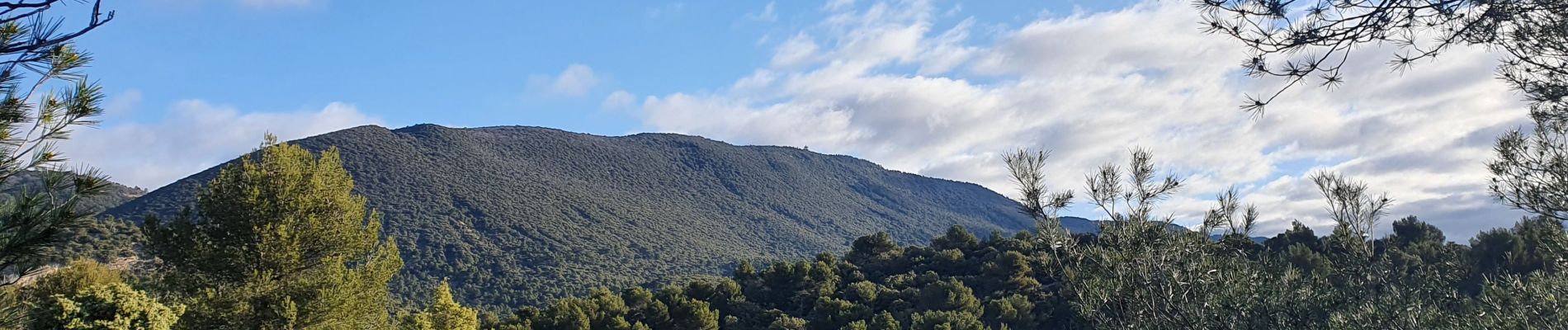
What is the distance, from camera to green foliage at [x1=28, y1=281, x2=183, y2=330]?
1143 cm

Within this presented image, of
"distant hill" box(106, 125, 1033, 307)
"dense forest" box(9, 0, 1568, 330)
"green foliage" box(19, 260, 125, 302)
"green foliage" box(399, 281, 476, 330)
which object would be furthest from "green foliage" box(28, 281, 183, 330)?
"distant hill" box(106, 125, 1033, 307)

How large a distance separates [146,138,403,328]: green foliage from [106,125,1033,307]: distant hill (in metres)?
42.2

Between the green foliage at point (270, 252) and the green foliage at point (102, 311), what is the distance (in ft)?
5.65

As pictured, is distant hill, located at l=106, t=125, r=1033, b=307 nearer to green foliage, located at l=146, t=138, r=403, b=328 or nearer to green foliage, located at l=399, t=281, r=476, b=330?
green foliage, located at l=399, t=281, r=476, b=330

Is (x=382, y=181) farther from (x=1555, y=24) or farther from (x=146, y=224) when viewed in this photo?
(x=1555, y=24)

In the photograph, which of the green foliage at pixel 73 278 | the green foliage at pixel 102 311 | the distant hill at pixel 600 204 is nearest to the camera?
the green foliage at pixel 102 311

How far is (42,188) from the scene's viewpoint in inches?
214

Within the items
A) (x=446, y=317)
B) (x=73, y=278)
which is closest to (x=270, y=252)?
(x=73, y=278)

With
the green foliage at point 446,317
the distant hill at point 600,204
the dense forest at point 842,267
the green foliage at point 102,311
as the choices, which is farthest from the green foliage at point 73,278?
the distant hill at point 600,204

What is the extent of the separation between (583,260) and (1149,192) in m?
68.0

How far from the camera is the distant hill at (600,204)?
228ft

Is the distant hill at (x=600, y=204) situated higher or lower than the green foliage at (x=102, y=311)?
higher

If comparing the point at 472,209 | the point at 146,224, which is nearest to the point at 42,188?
the point at 146,224

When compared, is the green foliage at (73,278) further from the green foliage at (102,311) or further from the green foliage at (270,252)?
the green foliage at (102,311)
